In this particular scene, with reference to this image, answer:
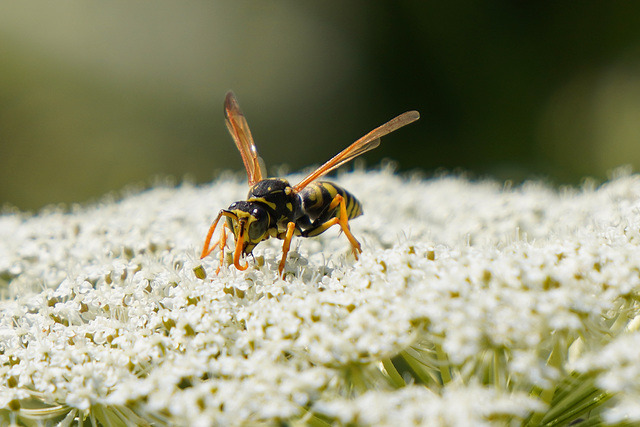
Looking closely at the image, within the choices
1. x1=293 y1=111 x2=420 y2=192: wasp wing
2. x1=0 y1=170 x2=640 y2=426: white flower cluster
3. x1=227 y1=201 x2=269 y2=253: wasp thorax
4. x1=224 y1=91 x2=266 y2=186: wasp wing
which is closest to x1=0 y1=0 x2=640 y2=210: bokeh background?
x1=224 y1=91 x2=266 y2=186: wasp wing

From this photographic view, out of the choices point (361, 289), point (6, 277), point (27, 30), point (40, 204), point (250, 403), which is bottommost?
point (250, 403)

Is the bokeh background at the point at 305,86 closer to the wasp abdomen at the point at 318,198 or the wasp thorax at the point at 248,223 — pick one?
the wasp abdomen at the point at 318,198

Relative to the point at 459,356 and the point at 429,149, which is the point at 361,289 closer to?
the point at 459,356

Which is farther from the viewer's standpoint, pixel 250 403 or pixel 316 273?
pixel 316 273

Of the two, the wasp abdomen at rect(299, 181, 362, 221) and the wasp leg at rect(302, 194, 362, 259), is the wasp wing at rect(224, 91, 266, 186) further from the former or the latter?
the wasp leg at rect(302, 194, 362, 259)

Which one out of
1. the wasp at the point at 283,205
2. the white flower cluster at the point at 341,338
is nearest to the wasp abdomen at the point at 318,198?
the wasp at the point at 283,205

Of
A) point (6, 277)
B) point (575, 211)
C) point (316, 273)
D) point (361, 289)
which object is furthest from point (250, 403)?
point (575, 211)

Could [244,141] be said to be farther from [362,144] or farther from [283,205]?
[362,144]
